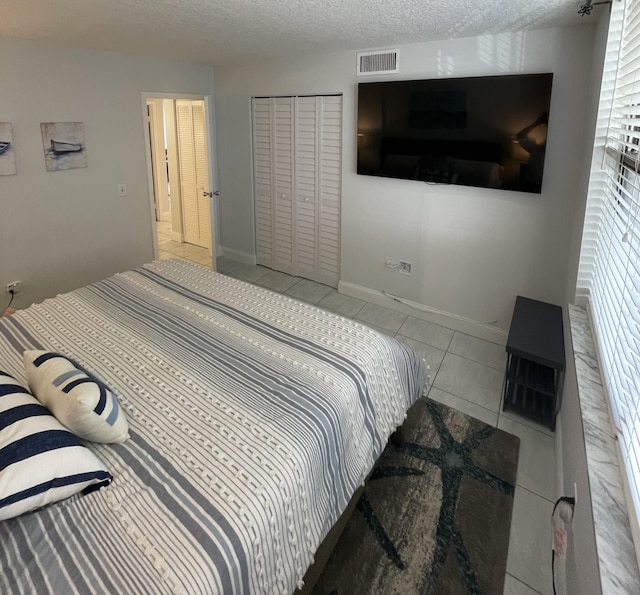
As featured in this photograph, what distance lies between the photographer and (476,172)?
3.03m

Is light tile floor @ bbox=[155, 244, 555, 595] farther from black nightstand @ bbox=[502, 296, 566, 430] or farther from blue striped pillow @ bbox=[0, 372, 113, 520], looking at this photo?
blue striped pillow @ bbox=[0, 372, 113, 520]

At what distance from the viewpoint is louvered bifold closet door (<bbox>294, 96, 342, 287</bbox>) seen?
3.87 metres

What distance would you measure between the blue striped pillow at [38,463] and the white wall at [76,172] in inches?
103

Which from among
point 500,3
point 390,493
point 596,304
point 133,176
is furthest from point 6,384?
point 133,176

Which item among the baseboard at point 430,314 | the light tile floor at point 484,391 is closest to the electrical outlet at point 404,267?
the baseboard at point 430,314

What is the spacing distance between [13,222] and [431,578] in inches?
146

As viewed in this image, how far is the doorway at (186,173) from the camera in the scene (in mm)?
4859

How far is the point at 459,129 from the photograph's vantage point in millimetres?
3021

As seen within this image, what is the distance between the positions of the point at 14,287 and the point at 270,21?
9.26 ft

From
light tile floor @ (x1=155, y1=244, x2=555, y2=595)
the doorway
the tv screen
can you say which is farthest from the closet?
the doorway

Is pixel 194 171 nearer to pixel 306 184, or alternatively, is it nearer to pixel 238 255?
pixel 238 255

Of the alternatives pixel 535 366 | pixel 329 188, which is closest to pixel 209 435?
pixel 535 366

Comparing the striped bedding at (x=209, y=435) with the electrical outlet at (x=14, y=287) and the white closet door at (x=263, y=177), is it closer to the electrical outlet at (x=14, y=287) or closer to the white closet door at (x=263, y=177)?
the electrical outlet at (x=14, y=287)

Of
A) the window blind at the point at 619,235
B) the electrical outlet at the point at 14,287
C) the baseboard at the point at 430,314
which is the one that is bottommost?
the baseboard at the point at 430,314
